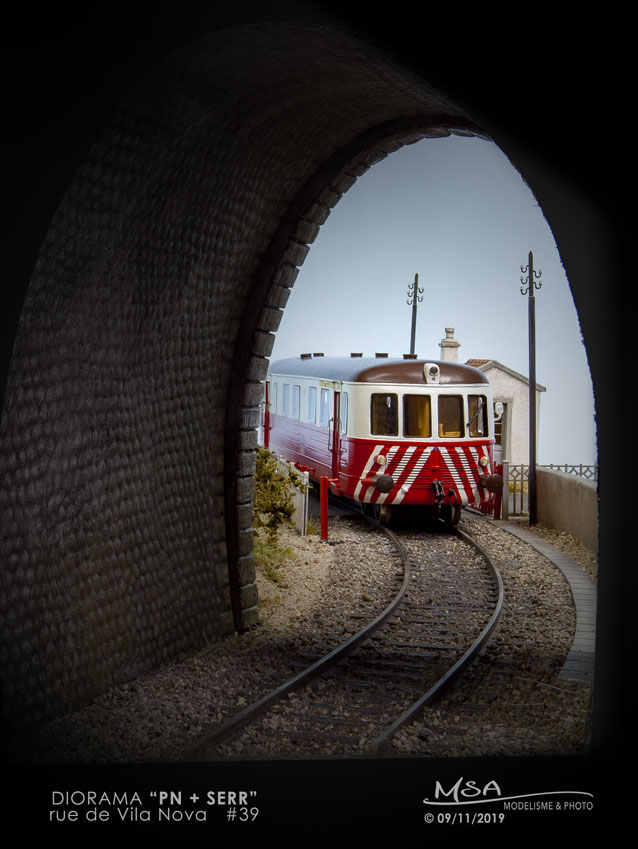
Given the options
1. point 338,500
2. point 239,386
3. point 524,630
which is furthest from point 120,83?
point 338,500

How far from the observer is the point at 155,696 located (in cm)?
547

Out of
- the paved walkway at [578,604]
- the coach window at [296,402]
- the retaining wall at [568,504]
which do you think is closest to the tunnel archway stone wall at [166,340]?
the paved walkway at [578,604]

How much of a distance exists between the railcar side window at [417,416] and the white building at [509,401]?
4217 millimetres

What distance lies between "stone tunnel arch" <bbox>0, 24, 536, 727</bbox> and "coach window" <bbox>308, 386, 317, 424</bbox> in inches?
279

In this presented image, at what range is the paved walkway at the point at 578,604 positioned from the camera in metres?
6.37

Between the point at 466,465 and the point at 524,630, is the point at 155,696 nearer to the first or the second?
the point at 524,630

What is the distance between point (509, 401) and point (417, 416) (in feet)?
17.7

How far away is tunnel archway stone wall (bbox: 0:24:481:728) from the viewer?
4637 millimetres

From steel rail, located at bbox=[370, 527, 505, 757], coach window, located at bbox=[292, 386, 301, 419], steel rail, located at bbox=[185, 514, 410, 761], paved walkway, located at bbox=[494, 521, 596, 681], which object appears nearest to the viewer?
steel rail, located at bbox=[185, 514, 410, 761]

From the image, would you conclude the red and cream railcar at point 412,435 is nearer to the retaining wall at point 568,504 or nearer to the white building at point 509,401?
the retaining wall at point 568,504

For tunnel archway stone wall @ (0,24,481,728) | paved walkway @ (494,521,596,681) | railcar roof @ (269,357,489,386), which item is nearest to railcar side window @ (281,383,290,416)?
railcar roof @ (269,357,489,386)

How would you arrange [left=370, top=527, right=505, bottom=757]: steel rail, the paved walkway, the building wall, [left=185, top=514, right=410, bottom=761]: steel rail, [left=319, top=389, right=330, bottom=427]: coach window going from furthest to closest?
the building wall → [left=319, top=389, right=330, bottom=427]: coach window → the paved walkway → [left=370, top=527, right=505, bottom=757]: steel rail → [left=185, top=514, right=410, bottom=761]: steel rail

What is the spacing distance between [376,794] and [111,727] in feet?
5.90

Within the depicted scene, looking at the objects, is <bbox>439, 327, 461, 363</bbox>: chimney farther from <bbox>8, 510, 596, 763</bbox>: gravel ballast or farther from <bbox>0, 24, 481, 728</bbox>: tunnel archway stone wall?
<bbox>0, 24, 481, 728</bbox>: tunnel archway stone wall
